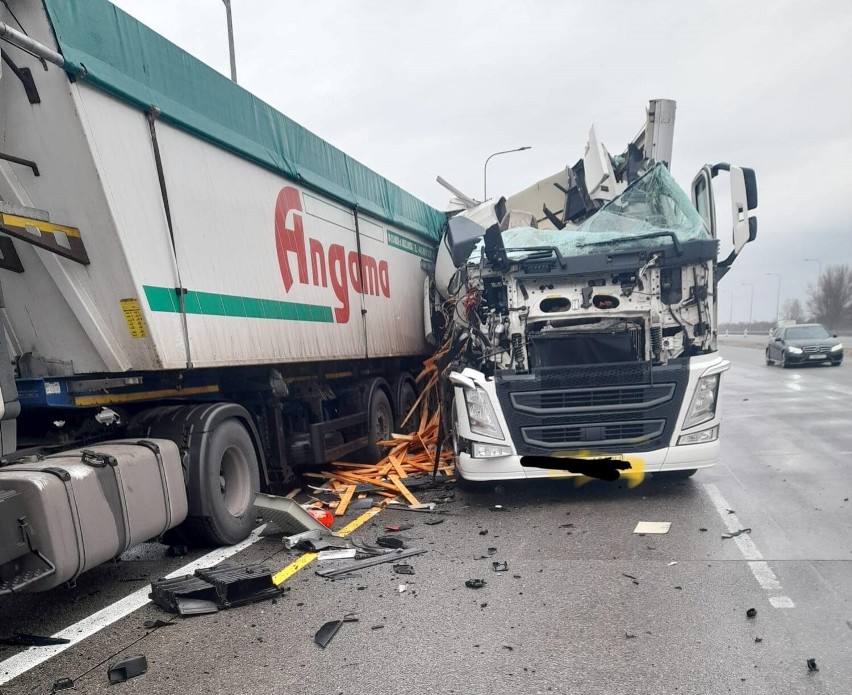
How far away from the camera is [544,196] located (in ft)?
31.8

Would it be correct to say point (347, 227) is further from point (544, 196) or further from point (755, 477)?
point (755, 477)

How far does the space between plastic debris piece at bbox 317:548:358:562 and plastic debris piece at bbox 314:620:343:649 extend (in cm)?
121

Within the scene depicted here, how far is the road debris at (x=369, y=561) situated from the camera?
4.61 meters

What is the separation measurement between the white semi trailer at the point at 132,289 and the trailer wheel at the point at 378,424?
6.56 ft

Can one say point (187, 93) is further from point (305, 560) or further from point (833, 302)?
point (833, 302)

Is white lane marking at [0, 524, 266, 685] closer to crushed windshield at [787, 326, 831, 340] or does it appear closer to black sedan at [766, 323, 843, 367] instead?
black sedan at [766, 323, 843, 367]

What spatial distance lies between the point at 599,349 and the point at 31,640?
204 inches

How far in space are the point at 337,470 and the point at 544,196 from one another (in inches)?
191

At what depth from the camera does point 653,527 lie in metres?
5.35

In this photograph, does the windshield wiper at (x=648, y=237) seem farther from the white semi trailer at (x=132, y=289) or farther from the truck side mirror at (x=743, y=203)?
the white semi trailer at (x=132, y=289)

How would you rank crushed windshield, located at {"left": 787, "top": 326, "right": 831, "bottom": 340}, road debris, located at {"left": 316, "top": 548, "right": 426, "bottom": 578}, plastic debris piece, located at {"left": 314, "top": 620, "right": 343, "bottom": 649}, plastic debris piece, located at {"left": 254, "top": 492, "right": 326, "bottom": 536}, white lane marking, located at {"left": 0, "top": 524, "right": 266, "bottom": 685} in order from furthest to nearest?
crushed windshield, located at {"left": 787, "top": 326, "right": 831, "bottom": 340}
plastic debris piece, located at {"left": 254, "top": 492, "right": 326, "bottom": 536}
road debris, located at {"left": 316, "top": 548, "right": 426, "bottom": 578}
plastic debris piece, located at {"left": 314, "top": 620, "right": 343, "bottom": 649}
white lane marking, located at {"left": 0, "top": 524, "right": 266, "bottom": 685}

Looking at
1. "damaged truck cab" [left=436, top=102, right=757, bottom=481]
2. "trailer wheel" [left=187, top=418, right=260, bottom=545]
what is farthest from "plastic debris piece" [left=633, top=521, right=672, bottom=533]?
"trailer wheel" [left=187, top=418, right=260, bottom=545]

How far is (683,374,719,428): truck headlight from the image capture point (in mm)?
6164

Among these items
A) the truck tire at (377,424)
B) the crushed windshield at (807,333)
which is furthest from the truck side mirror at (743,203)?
the crushed windshield at (807,333)
